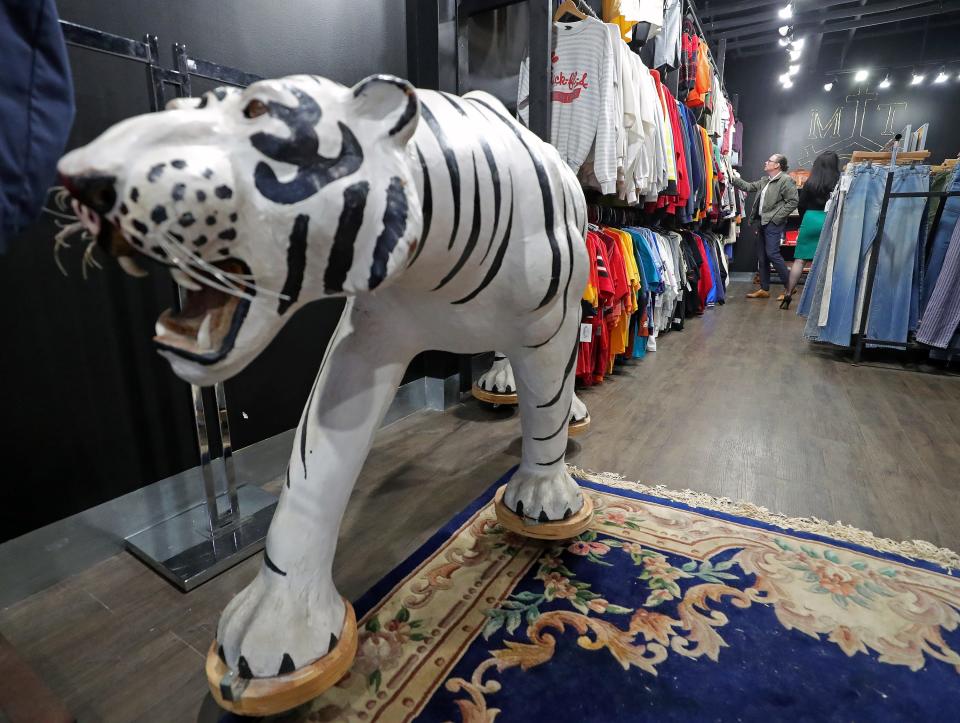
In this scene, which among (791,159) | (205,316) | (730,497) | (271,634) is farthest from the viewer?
(791,159)

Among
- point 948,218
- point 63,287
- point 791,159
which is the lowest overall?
point 63,287

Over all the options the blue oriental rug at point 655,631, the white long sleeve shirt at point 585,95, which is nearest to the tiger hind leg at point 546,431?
the blue oriental rug at point 655,631

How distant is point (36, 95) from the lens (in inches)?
21.6

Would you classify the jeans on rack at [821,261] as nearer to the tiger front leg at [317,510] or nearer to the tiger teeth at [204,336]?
the tiger front leg at [317,510]

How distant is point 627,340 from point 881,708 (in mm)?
Answer: 2003

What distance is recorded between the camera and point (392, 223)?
1.74 feet

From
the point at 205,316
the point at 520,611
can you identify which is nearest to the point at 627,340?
the point at 520,611

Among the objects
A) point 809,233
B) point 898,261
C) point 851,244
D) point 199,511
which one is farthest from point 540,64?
point 809,233

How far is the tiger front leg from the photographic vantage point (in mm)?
688

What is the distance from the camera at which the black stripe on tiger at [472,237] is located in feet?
2.16

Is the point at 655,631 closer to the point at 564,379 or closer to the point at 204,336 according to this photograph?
the point at 564,379

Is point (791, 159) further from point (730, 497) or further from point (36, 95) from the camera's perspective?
point (36, 95)

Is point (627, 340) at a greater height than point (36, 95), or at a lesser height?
lesser

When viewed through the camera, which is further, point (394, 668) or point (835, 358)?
point (835, 358)
